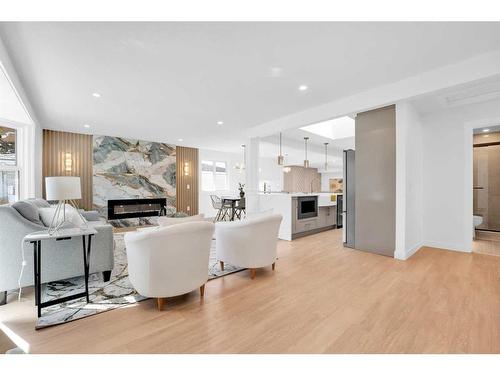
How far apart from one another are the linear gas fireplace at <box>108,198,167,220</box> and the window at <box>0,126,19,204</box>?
7.93ft

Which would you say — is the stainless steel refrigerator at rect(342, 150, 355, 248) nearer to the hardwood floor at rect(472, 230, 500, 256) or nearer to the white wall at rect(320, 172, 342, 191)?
the hardwood floor at rect(472, 230, 500, 256)

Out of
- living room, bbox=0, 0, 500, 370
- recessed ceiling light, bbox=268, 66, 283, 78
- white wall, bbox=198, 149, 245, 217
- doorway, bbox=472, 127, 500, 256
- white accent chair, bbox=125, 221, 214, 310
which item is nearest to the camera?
living room, bbox=0, 0, 500, 370

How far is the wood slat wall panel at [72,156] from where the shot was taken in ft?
20.4

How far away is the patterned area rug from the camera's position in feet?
6.68

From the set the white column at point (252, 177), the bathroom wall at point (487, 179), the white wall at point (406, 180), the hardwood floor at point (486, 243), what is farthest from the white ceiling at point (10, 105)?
the bathroom wall at point (487, 179)

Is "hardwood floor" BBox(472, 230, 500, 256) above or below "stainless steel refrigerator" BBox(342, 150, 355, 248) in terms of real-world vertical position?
below

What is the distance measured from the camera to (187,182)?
8.84 metres

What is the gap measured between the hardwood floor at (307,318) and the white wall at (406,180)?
60cm

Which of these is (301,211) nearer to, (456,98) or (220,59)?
(456,98)

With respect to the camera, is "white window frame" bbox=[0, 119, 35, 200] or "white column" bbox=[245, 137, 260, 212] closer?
"white window frame" bbox=[0, 119, 35, 200]

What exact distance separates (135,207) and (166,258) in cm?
615

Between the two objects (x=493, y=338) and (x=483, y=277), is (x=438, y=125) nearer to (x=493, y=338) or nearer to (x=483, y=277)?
(x=483, y=277)

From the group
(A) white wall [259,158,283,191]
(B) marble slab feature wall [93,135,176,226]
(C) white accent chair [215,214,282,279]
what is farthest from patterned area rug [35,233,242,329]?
(A) white wall [259,158,283,191]
